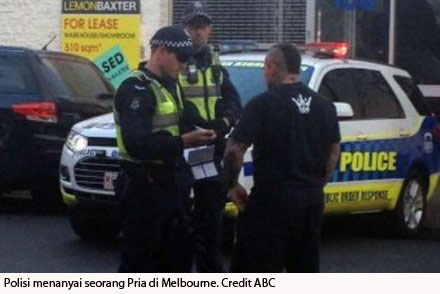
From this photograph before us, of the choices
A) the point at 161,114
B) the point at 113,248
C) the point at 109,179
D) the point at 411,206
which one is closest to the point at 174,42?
the point at 161,114

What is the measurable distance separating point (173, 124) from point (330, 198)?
3883mm

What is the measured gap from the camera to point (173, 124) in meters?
6.44

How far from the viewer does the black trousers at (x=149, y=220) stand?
638cm

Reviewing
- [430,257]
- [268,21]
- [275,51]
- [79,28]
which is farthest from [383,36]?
[275,51]

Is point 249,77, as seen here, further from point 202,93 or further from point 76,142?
point 202,93

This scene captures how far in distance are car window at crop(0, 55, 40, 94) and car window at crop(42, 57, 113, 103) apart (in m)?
0.21

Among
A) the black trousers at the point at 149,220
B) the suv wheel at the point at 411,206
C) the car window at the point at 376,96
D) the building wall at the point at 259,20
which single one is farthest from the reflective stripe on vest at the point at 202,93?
the building wall at the point at 259,20

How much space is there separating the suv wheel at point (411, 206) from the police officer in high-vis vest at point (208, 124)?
3.42m

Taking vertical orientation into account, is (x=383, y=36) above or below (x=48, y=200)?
above

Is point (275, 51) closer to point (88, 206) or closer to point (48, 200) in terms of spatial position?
point (88, 206)

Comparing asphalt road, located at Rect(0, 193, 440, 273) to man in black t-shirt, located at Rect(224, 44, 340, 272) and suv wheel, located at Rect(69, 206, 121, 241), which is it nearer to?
suv wheel, located at Rect(69, 206, 121, 241)

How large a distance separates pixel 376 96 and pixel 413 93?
0.62 m

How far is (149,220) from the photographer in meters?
6.37

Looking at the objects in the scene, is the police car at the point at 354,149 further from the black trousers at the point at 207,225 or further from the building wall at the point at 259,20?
the building wall at the point at 259,20
